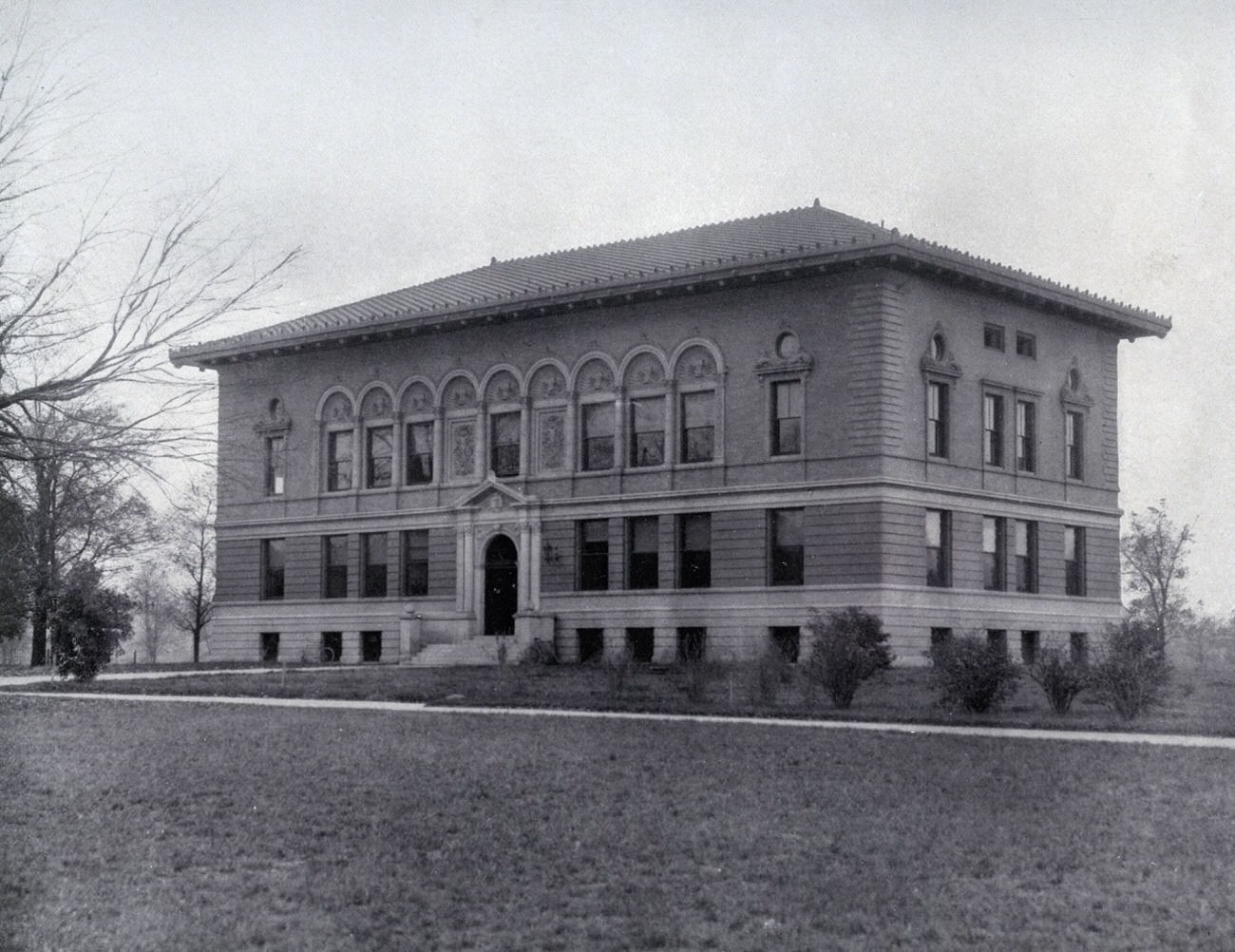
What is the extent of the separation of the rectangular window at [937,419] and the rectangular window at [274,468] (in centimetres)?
1945

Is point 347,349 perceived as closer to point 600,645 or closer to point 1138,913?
point 600,645

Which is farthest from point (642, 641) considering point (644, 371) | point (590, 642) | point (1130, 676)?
point (1130, 676)

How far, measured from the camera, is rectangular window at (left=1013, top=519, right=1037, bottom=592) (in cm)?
3950

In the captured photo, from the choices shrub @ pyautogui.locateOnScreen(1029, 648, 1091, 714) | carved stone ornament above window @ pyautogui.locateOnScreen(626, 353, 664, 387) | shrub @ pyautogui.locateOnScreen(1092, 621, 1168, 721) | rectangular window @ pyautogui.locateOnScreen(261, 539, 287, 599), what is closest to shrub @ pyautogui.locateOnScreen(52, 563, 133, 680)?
carved stone ornament above window @ pyautogui.locateOnScreen(626, 353, 664, 387)

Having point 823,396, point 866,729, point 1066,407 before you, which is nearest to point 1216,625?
point 1066,407

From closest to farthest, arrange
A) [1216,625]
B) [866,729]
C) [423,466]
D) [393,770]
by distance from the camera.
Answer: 1. [393,770]
2. [866,729]
3. [423,466]
4. [1216,625]

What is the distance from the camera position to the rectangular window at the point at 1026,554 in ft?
130

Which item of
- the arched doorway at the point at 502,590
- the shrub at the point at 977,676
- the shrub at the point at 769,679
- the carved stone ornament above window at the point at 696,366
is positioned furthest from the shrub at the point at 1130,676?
the arched doorway at the point at 502,590

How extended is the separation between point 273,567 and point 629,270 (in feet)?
52.4

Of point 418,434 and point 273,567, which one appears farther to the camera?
point 273,567

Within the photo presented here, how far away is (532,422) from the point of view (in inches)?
1639

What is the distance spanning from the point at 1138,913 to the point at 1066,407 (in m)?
34.0

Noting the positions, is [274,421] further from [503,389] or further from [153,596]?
[153,596]

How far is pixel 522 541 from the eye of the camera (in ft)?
135
